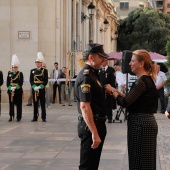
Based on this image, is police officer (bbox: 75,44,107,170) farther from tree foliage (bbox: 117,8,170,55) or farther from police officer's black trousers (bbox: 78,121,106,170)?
tree foliage (bbox: 117,8,170,55)

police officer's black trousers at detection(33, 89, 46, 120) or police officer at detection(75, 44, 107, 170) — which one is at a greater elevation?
police officer at detection(75, 44, 107, 170)

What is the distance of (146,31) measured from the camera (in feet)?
203

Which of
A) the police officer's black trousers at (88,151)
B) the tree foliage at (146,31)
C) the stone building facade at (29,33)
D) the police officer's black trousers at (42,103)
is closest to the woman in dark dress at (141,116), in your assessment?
the police officer's black trousers at (88,151)

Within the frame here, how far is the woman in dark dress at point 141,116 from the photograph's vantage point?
20.0 ft

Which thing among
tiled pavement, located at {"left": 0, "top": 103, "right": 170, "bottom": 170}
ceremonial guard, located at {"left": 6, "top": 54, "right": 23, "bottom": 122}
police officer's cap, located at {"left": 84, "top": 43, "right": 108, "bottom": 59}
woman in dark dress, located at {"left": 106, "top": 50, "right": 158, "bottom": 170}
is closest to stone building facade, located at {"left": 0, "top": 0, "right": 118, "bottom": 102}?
ceremonial guard, located at {"left": 6, "top": 54, "right": 23, "bottom": 122}

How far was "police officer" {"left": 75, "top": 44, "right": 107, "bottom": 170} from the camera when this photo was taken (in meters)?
6.02

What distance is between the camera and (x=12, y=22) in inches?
1041

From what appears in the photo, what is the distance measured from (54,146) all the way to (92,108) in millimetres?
5409

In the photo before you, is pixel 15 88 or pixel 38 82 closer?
pixel 38 82

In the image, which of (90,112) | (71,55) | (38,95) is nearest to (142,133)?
(90,112)

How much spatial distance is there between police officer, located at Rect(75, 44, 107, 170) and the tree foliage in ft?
174

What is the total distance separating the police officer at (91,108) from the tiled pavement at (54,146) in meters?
2.84

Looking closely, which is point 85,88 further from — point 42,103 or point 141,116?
point 42,103

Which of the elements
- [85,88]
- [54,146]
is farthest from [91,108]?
[54,146]
